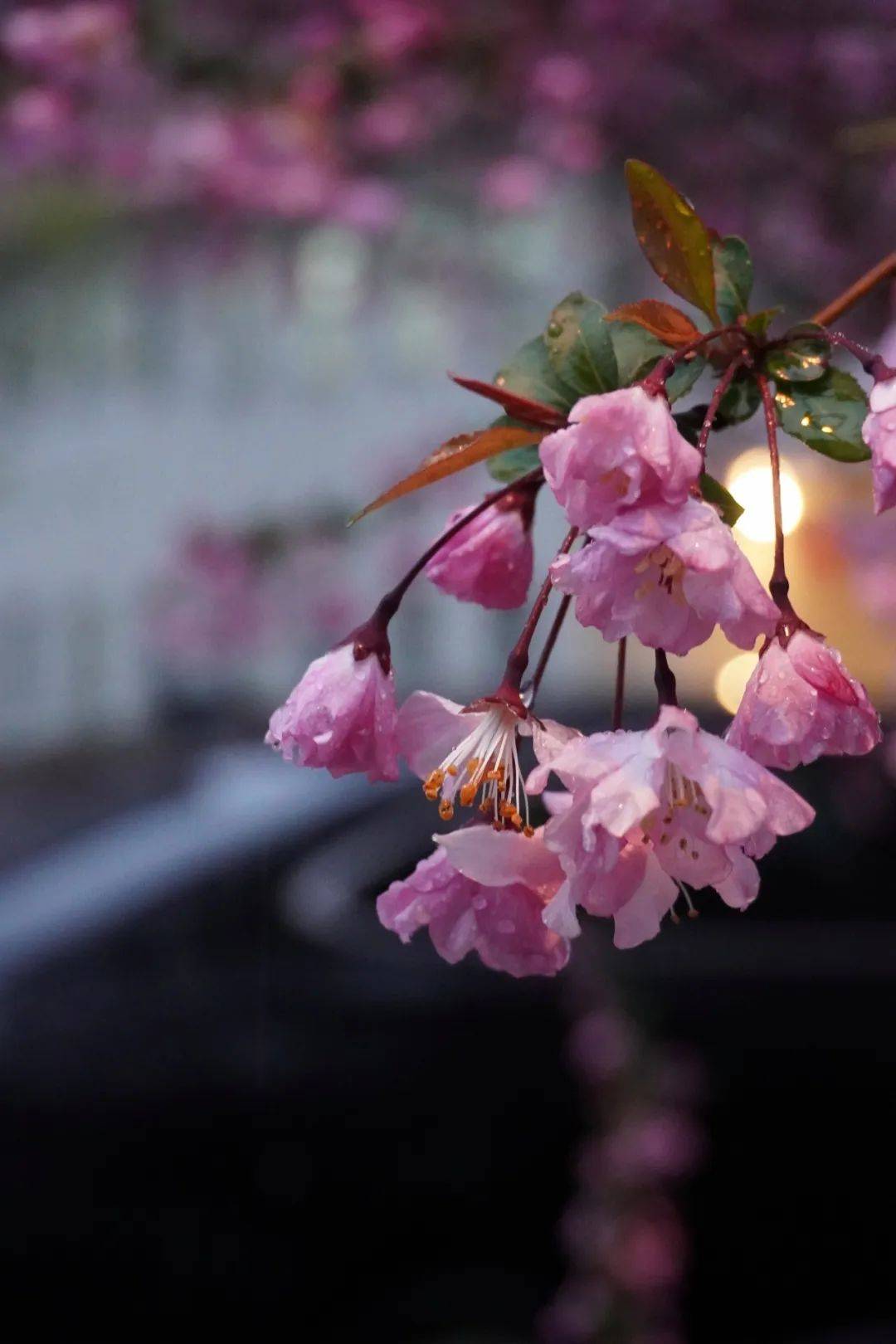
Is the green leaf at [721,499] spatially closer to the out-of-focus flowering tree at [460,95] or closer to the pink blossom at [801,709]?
the pink blossom at [801,709]

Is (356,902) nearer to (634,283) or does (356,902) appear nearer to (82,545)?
(634,283)

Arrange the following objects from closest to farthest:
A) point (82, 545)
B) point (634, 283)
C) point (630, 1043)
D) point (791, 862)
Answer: point (630, 1043)
point (791, 862)
point (634, 283)
point (82, 545)

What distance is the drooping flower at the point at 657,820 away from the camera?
1.42 feet

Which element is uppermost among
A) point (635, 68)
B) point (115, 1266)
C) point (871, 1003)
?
point (635, 68)

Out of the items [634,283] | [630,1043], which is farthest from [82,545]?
[630,1043]

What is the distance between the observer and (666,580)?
0.44 metres

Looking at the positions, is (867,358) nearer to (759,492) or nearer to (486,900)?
(486,900)

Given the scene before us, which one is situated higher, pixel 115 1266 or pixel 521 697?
pixel 521 697

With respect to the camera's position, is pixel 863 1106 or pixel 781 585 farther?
pixel 863 1106

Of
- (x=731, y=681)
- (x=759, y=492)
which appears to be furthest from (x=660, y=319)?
(x=731, y=681)

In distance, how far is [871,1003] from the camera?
1997 mm

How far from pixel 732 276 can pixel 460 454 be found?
14cm

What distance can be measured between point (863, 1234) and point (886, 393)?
1.80 m

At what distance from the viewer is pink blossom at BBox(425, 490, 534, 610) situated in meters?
0.54
